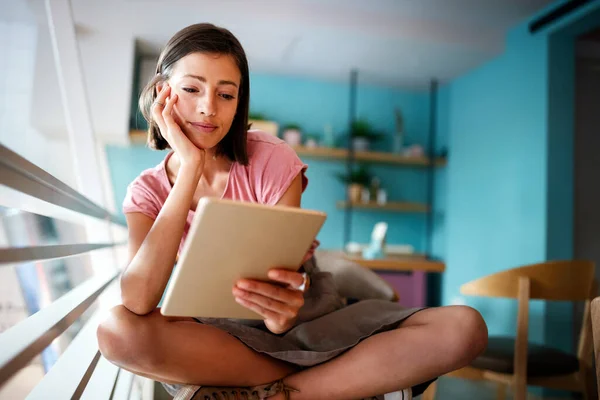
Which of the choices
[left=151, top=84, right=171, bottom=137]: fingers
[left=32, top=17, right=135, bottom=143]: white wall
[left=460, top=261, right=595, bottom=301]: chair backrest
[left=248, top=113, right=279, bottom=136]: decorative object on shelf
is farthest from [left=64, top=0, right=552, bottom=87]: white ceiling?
[left=151, top=84, right=171, bottom=137]: fingers

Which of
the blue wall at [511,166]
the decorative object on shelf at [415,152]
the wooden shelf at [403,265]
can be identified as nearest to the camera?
the blue wall at [511,166]

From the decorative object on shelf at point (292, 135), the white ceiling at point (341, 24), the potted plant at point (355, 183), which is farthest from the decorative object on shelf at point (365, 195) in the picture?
the white ceiling at point (341, 24)

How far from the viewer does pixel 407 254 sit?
182 inches

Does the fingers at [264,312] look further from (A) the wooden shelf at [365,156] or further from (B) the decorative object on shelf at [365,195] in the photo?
(B) the decorative object on shelf at [365,195]

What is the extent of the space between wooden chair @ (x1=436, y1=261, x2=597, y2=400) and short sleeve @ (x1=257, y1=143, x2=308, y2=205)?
3.09 ft

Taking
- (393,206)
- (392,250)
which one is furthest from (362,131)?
(392,250)

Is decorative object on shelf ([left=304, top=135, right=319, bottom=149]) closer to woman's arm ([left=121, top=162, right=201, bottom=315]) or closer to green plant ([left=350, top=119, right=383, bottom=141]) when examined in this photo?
green plant ([left=350, top=119, right=383, bottom=141])

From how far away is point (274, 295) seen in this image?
0.89 metres

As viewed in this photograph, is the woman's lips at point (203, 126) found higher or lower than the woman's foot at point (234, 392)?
higher

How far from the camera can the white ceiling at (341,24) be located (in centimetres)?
353

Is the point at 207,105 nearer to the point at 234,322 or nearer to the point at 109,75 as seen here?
the point at 234,322

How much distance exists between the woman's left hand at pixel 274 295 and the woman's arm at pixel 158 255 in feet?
0.72

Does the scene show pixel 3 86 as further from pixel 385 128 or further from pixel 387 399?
pixel 385 128

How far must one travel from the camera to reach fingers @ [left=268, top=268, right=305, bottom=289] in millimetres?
871
